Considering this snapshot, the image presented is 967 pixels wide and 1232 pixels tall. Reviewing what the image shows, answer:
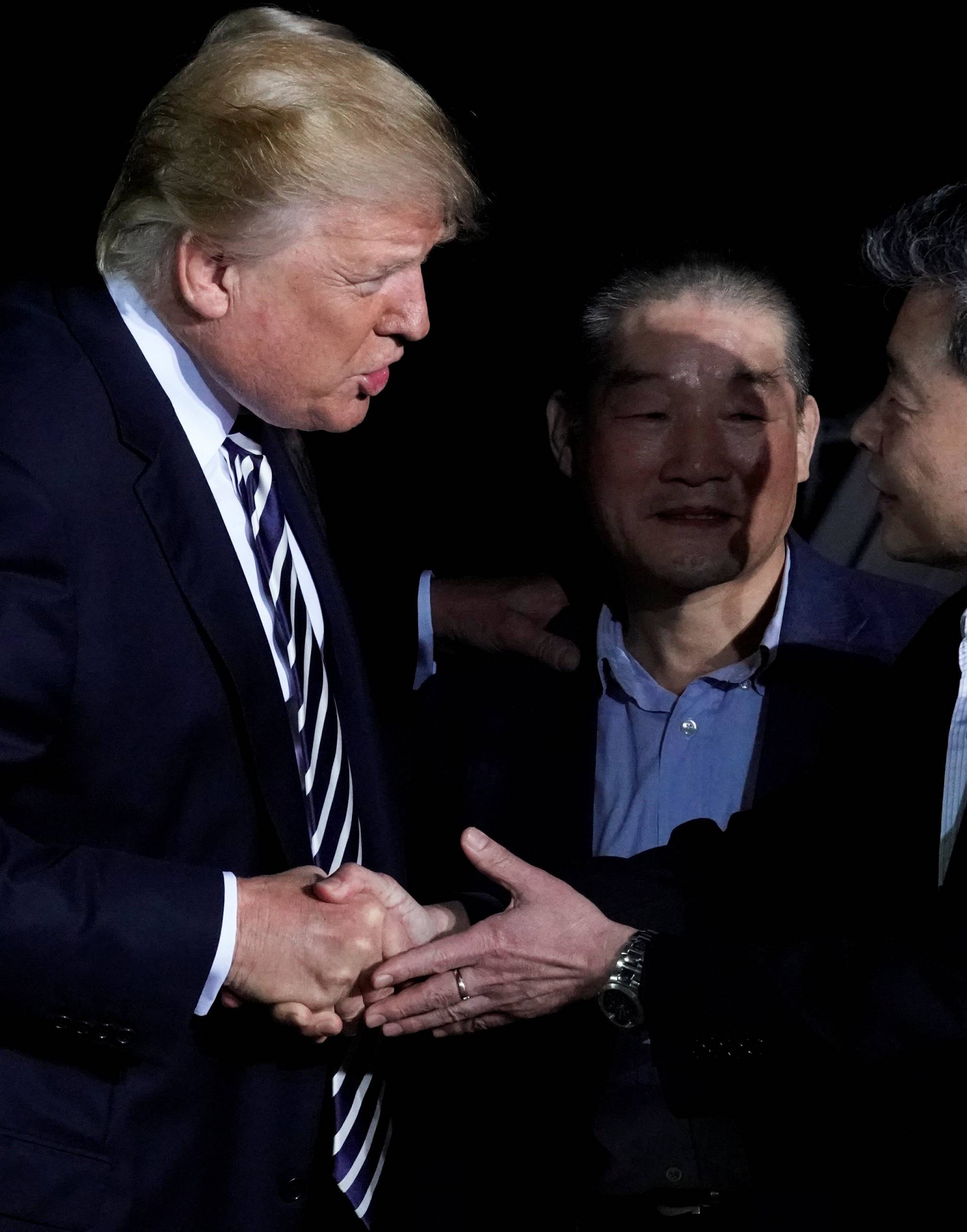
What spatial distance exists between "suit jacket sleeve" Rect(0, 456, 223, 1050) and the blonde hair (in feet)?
1.22

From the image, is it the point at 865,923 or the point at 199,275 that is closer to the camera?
the point at 199,275

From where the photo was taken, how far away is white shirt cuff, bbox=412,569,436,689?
2.70 m

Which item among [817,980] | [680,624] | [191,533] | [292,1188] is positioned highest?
[191,533]

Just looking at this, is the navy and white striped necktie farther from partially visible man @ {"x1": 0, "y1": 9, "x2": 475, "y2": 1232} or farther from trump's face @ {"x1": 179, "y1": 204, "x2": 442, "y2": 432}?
trump's face @ {"x1": 179, "y1": 204, "x2": 442, "y2": 432}

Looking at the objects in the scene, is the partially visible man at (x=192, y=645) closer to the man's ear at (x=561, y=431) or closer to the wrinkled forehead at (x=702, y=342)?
the wrinkled forehead at (x=702, y=342)

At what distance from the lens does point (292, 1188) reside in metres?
1.95

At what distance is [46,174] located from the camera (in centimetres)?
269

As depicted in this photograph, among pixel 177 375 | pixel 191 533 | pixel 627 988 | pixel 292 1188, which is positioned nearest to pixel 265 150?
pixel 177 375

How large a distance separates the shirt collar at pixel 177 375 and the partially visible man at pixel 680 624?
0.78m

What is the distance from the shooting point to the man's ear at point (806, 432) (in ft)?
8.29

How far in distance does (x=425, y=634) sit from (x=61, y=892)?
1.18 metres

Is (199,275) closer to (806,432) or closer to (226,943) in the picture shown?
(226,943)

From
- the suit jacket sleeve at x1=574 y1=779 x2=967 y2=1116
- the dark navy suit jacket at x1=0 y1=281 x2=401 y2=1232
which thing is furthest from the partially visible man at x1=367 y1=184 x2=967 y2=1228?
the dark navy suit jacket at x1=0 y1=281 x2=401 y2=1232

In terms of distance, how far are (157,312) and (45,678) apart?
0.51 m
